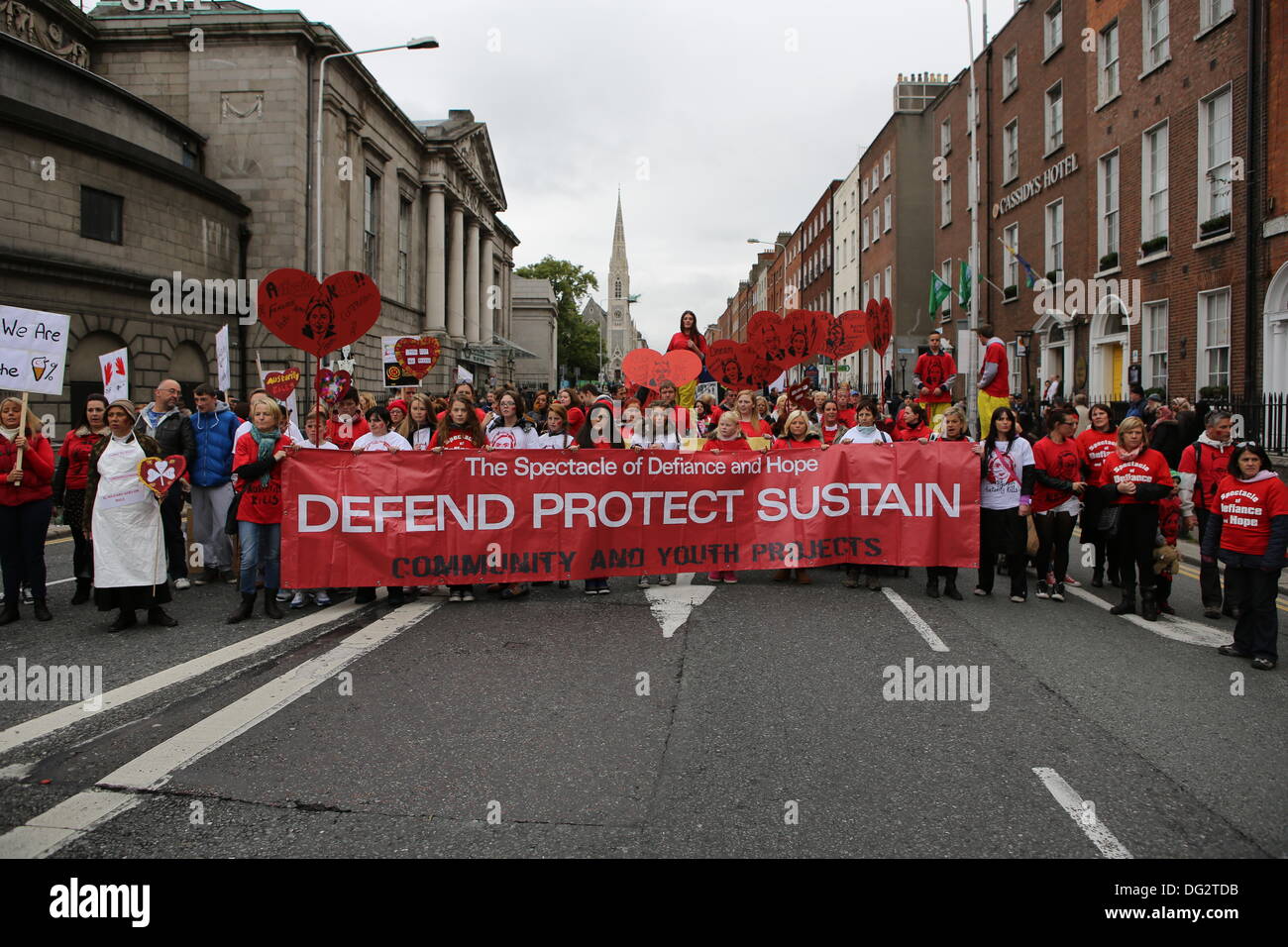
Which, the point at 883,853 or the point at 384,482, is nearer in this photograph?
the point at 883,853

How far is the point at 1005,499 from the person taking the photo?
29.0 ft

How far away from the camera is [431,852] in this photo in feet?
11.3

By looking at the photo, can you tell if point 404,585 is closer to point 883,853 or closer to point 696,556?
point 696,556

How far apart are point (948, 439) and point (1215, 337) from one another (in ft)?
44.1

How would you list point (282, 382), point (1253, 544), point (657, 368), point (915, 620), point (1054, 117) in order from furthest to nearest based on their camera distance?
point (1054, 117)
point (282, 382)
point (657, 368)
point (915, 620)
point (1253, 544)

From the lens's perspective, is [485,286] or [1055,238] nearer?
[1055,238]

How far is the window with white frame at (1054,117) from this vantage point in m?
26.6

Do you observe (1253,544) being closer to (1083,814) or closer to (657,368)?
(1083,814)

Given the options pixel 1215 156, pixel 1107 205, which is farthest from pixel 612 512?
pixel 1107 205

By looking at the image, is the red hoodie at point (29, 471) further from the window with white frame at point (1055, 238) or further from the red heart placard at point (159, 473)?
the window with white frame at point (1055, 238)

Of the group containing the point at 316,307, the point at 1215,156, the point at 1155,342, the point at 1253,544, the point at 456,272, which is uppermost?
the point at 456,272

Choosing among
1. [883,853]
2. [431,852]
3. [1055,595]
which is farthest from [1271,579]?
[431,852]

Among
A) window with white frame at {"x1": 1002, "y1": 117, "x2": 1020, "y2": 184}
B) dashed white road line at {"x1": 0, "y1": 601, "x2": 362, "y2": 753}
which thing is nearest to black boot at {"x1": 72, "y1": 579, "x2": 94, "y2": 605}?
dashed white road line at {"x1": 0, "y1": 601, "x2": 362, "y2": 753}
